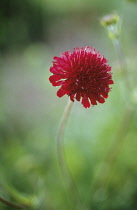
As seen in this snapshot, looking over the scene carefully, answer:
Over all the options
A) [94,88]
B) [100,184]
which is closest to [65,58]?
[94,88]

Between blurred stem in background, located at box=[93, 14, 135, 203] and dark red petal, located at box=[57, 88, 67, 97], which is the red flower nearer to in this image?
dark red petal, located at box=[57, 88, 67, 97]

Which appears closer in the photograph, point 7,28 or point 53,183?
point 53,183

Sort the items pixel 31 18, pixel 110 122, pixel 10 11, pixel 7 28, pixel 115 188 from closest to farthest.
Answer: pixel 115 188
pixel 110 122
pixel 7 28
pixel 10 11
pixel 31 18

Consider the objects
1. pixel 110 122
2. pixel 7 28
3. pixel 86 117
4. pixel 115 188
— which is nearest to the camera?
pixel 115 188

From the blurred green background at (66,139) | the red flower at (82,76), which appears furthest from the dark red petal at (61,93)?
the blurred green background at (66,139)

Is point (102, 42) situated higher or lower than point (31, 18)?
lower

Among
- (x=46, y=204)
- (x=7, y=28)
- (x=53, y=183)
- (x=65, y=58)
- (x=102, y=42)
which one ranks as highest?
(x=102, y=42)

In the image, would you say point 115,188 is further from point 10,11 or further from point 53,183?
point 10,11

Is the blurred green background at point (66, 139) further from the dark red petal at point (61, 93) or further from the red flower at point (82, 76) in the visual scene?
the dark red petal at point (61, 93)
